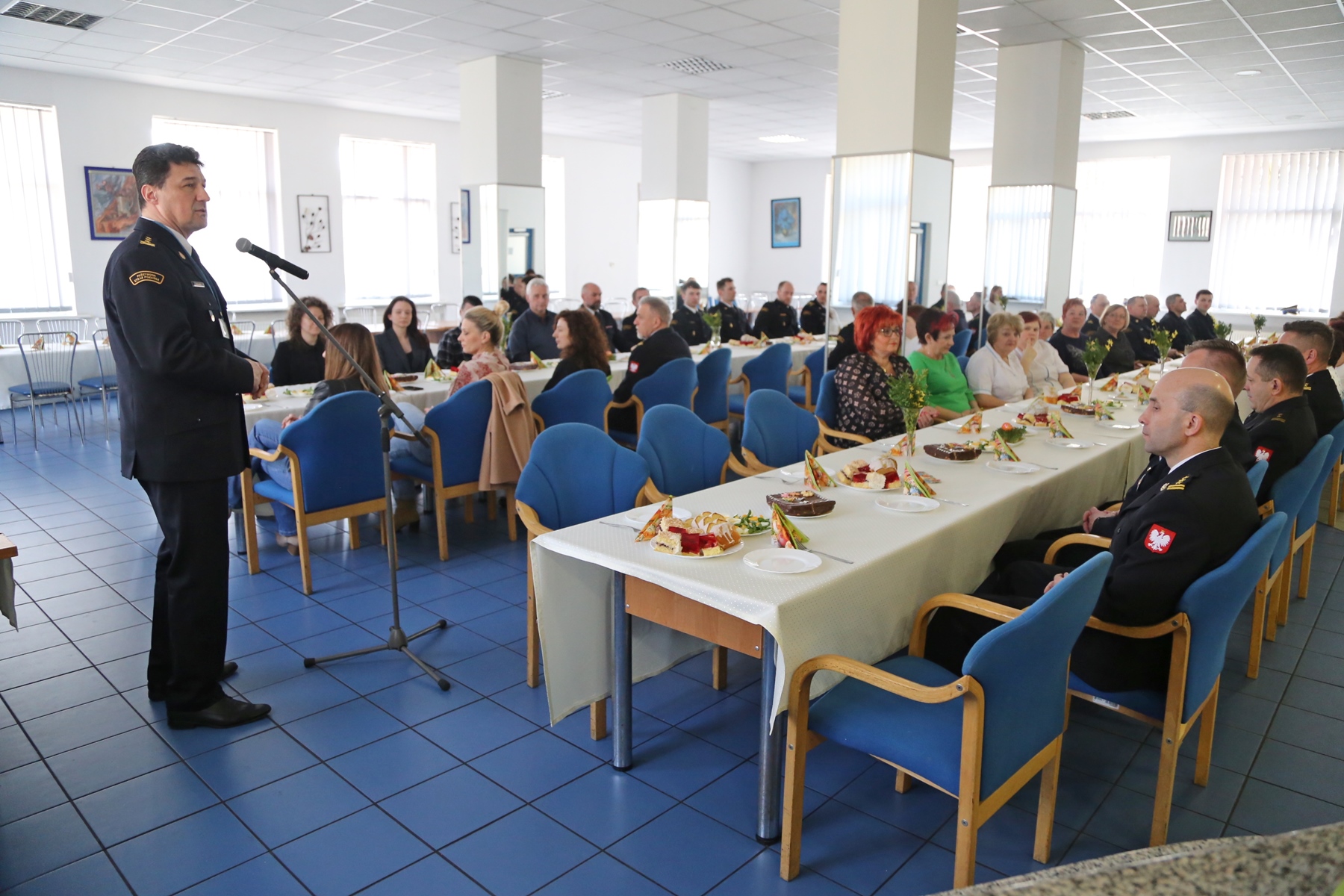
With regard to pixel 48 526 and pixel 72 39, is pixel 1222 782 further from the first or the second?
pixel 72 39

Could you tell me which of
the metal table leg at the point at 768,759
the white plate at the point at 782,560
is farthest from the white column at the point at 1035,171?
the metal table leg at the point at 768,759

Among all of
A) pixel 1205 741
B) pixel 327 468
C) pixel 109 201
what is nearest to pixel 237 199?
pixel 109 201

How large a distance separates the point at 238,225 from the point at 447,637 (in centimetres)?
899

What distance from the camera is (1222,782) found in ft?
8.25

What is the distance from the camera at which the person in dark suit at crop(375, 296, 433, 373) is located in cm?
602

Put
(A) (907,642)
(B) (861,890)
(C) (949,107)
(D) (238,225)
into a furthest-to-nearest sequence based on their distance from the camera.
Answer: (D) (238,225), (C) (949,107), (A) (907,642), (B) (861,890)

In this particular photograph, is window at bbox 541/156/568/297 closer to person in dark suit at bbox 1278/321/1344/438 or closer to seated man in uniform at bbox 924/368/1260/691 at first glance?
person in dark suit at bbox 1278/321/1344/438

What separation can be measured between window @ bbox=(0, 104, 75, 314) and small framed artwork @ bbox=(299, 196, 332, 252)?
2.51 metres

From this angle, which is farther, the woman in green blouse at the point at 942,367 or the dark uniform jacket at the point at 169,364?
the woman in green blouse at the point at 942,367

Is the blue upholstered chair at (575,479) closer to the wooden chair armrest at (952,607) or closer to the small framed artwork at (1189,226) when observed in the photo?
the wooden chair armrest at (952,607)

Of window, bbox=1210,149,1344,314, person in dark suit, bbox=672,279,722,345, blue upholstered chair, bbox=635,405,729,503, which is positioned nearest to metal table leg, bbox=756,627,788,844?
blue upholstered chair, bbox=635,405,729,503

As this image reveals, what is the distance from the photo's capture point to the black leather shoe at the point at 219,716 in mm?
2719

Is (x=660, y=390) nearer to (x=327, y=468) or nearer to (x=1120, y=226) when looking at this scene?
(x=327, y=468)

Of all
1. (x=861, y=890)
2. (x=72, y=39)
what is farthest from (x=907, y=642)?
(x=72, y=39)
